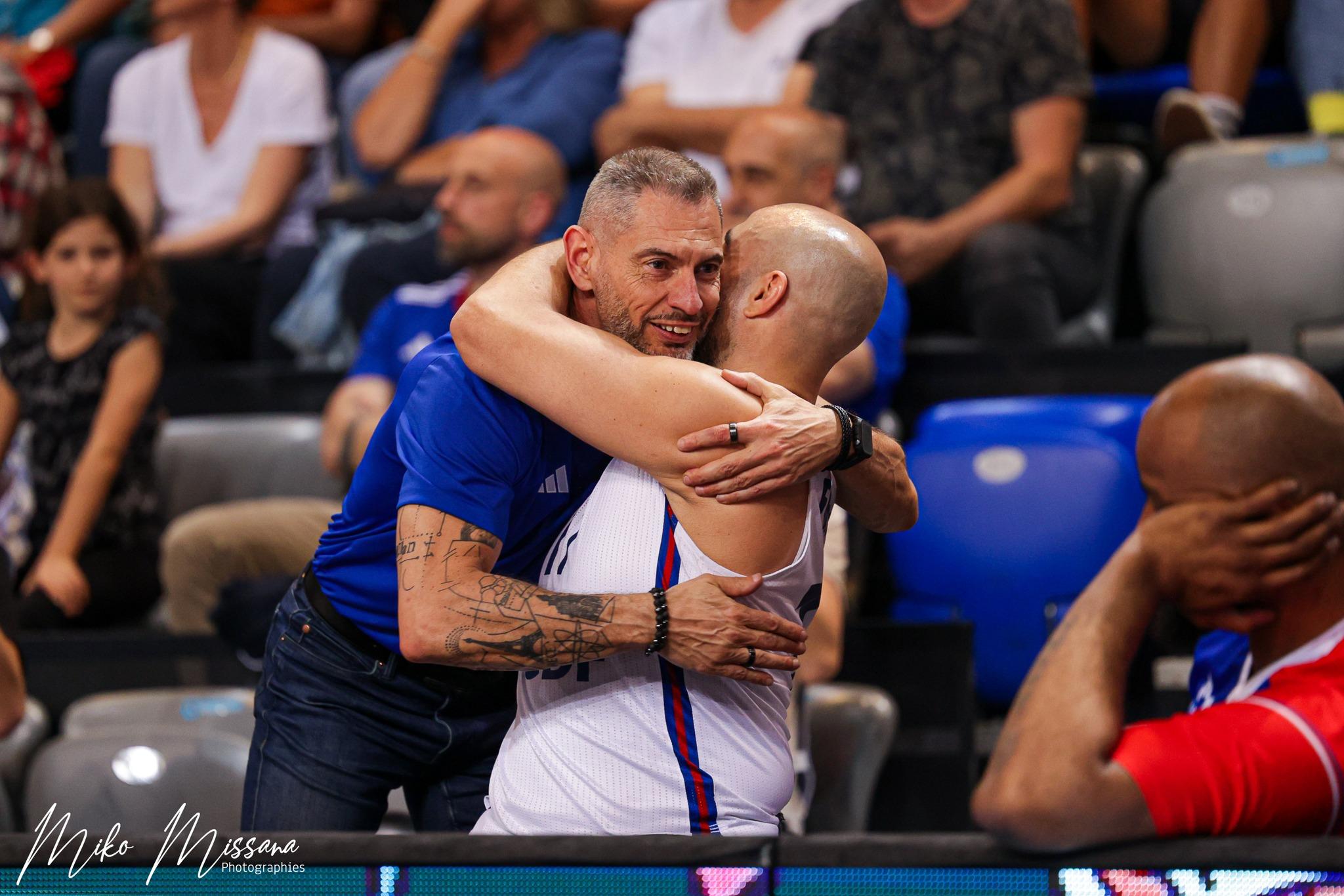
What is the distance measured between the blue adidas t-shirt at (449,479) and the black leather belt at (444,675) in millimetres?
17

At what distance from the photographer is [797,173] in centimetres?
367

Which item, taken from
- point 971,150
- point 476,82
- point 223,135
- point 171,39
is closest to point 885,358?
point 971,150

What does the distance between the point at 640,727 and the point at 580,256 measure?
2.02ft

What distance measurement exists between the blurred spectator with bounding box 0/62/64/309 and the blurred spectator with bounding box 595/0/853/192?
6.34 ft

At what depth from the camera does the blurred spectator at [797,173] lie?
3.53 metres

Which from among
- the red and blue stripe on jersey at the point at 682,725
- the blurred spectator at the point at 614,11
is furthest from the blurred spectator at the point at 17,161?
the red and blue stripe on jersey at the point at 682,725

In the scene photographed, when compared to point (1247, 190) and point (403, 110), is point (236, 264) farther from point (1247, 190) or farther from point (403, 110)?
point (1247, 190)

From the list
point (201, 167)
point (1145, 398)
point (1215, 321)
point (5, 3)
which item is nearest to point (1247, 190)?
point (1215, 321)

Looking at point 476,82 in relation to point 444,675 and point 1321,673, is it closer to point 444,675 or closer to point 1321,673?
point 444,675

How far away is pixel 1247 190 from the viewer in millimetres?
3867

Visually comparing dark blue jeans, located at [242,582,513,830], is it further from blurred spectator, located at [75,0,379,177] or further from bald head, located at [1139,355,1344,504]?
blurred spectator, located at [75,0,379,177]

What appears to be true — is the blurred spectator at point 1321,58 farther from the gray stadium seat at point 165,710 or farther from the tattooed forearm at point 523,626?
the tattooed forearm at point 523,626

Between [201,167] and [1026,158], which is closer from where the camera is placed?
[1026,158]

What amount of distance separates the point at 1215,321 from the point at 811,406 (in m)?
2.62
